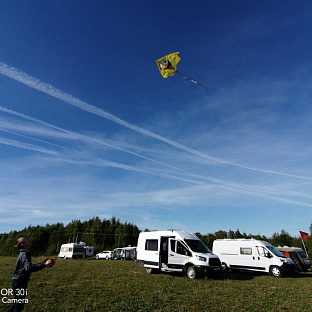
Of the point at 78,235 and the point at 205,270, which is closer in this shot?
the point at 205,270

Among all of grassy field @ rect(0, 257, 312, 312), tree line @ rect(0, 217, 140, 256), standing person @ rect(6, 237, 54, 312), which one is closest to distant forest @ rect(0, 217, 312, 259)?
tree line @ rect(0, 217, 140, 256)

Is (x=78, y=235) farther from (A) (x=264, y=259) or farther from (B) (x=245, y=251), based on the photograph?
(A) (x=264, y=259)

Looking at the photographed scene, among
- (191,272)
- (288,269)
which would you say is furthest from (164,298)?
(288,269)

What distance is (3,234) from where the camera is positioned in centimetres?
6888

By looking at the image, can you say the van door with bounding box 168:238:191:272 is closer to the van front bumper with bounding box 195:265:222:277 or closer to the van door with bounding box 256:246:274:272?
the van front bumper with bounding box 195:265:222:277

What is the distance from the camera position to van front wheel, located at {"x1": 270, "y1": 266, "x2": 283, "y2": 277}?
1623 cm

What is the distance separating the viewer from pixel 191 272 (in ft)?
48.0

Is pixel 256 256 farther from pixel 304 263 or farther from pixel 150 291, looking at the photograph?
pixel 150 291

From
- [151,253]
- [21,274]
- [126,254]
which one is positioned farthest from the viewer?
[126,254]

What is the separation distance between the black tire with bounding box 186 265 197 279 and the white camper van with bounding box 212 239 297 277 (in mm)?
5810

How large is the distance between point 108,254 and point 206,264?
30.6 meters

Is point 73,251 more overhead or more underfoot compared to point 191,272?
more overhead

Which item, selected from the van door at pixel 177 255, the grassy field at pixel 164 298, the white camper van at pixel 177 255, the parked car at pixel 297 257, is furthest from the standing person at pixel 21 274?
the parked car at pixel 297 257

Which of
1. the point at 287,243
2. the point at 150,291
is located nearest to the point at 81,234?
the point at 287,243
